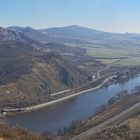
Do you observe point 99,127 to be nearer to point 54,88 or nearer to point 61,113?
point 61,113

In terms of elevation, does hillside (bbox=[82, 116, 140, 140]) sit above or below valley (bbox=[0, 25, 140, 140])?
above

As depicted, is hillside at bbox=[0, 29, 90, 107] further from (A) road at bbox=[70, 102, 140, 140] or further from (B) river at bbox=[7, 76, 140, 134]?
(A) road at bbox=[70, 102, 140, 140]

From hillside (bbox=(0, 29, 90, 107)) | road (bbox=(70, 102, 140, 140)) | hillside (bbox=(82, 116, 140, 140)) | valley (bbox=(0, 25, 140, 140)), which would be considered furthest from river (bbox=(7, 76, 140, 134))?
hillside (bbox=(82, 116, 140, 140))

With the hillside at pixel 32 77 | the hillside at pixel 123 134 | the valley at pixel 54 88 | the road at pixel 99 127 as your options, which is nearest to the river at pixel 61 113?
the valley at pixel 54 88

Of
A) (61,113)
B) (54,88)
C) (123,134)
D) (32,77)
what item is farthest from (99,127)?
(32,77)

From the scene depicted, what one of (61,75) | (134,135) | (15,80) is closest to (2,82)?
(15,80)

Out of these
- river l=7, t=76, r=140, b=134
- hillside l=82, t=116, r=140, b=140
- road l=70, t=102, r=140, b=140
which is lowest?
river l=7, t=76, r=140, b=134
